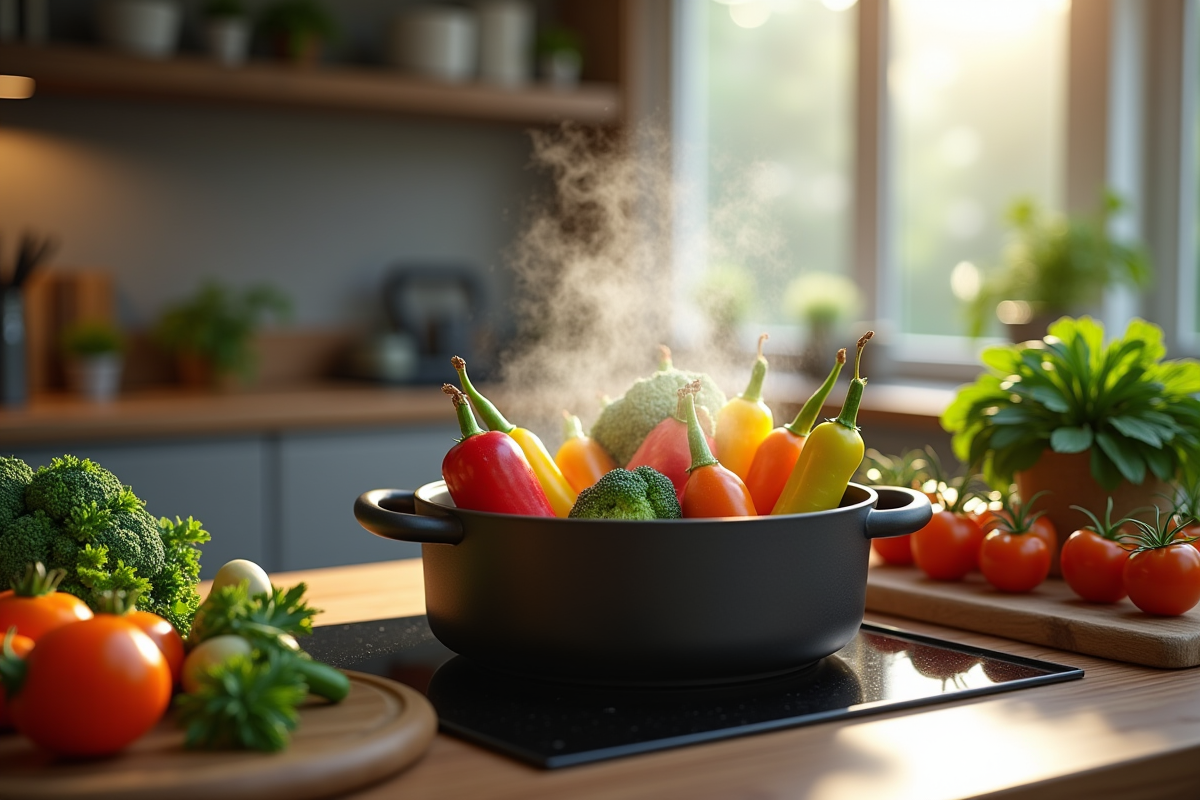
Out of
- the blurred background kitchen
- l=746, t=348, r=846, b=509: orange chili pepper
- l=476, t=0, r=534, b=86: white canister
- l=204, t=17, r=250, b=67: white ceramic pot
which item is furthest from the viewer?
l=476, t=0, r=534, b=86: white canister

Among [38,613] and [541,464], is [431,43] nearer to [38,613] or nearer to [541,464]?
[541,464]

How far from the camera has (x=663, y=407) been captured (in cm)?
104

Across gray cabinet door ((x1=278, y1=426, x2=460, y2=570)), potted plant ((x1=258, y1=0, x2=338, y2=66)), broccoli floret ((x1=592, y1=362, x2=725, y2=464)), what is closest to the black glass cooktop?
broccoli floret ((x1=592, y1=362, x2=725, y2=464))

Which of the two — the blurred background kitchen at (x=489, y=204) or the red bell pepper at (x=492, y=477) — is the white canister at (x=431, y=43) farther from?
the red bell pepper at (x=492, y=477)

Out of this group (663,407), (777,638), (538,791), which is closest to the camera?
(538,791)

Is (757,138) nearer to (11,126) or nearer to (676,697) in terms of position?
(11,126)

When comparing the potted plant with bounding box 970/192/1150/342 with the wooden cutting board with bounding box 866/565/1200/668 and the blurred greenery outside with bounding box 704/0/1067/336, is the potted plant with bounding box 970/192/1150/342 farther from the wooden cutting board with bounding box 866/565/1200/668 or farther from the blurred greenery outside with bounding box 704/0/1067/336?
the wooden cutting board with bounding box 866/565/1200/668

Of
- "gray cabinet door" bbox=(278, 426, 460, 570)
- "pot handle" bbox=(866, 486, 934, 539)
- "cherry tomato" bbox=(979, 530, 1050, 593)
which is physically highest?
"pot handle" bbox=(866, 486, 934, 539)

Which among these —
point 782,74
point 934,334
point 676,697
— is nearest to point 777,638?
point 676,697

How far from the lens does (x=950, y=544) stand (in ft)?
3.88

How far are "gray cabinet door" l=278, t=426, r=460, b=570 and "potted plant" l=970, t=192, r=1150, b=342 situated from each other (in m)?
1.26

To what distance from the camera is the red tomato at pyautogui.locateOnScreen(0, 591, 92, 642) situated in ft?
2.43

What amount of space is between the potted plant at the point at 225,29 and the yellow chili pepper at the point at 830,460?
2.66 m

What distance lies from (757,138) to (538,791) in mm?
3200
